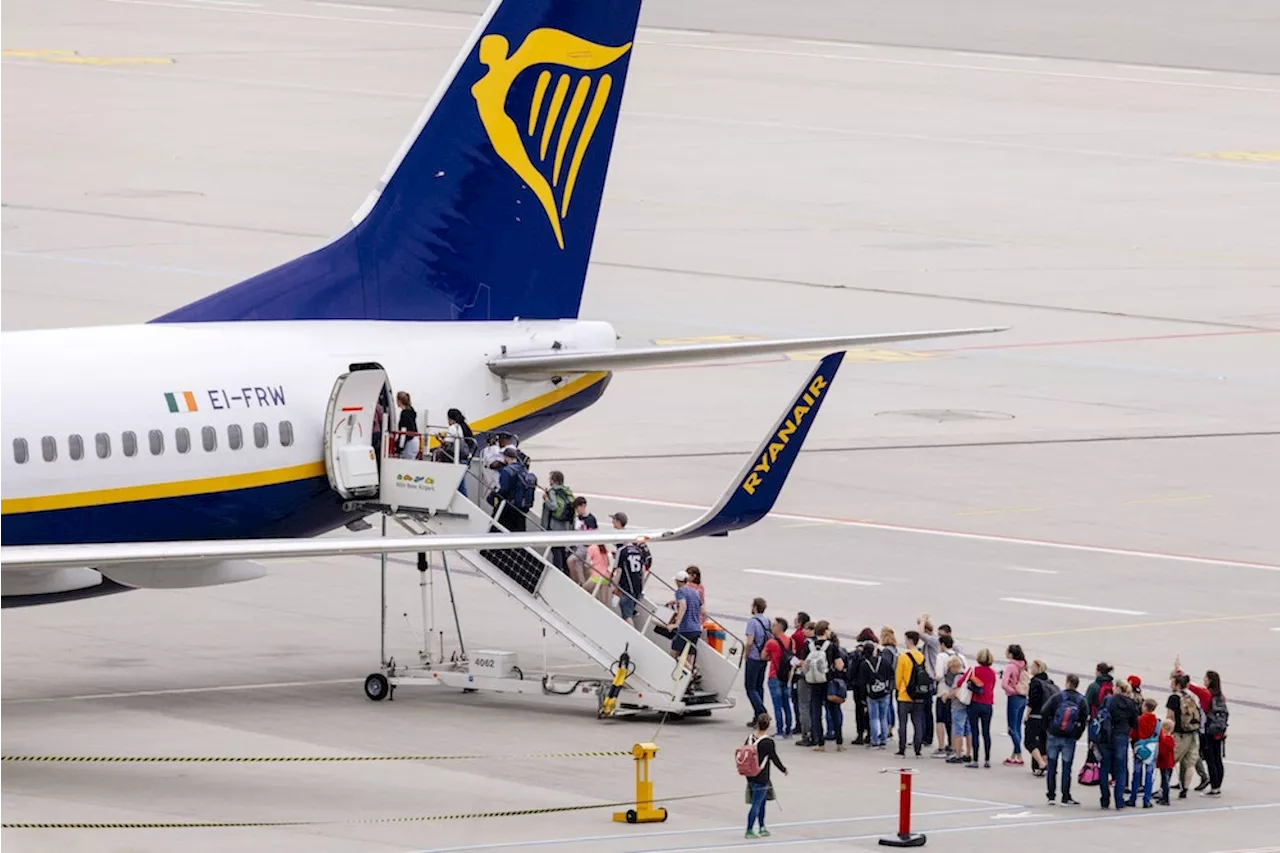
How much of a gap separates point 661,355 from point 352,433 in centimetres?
409

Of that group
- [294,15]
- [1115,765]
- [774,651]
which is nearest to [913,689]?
[774,651]

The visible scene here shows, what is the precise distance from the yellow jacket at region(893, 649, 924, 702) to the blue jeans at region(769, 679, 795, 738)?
1410mm

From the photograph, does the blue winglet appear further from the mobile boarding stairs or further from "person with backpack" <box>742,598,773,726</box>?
the mobile boarding stairs

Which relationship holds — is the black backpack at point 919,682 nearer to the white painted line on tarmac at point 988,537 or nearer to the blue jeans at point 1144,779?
the blue jeans at point 1144,779

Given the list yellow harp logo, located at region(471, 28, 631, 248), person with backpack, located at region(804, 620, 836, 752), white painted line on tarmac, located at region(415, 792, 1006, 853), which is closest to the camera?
white painted line on tarmac, located at region(415, 792, 1006, 853)

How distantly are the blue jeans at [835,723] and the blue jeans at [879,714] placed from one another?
1.21 ft

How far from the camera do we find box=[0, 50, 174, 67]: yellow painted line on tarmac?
112 meters

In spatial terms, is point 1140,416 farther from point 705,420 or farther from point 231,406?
point 231,406

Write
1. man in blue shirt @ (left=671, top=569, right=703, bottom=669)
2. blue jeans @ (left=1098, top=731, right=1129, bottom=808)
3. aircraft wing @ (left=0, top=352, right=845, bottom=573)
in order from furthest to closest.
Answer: man in blue shirt @ (left=671, top=569, right=703, bottom=669), blue jeans @ (left=1098, top=731, right=1129, bottom=808), aircraft wing @ (left=0, top=352, right=845, bottom=573)

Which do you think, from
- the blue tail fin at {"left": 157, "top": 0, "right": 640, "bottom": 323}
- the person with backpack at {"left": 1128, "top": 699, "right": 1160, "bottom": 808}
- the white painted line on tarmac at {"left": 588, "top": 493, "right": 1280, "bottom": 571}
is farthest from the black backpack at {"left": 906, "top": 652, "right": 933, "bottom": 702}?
the white painted line on tarmac at {"left": 588, "top": 493, "right": 1280, "bottom": 571}

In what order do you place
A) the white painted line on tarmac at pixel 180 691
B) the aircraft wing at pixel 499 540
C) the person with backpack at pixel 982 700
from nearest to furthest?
the aircraft wing at pixel 499 540 < the person with backpack at pixel 982 700 < the white painted line on tarmac at pixel 180 691

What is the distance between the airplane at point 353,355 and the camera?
111ft

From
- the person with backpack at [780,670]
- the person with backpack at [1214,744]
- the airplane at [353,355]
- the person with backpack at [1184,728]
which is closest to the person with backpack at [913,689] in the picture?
the person with backpack at [780,670]

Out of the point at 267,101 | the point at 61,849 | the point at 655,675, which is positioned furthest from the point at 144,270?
the point at 61,849
